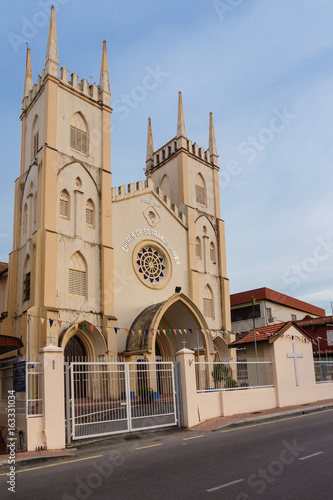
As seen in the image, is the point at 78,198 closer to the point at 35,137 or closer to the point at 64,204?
the point at 64,204

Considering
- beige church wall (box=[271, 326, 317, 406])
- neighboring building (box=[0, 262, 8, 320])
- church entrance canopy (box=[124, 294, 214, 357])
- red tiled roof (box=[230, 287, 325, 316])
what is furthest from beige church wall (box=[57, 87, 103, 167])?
red tiled roof (box=[230, 287, 325, 316])

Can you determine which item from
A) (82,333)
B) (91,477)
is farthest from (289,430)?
(82,333)

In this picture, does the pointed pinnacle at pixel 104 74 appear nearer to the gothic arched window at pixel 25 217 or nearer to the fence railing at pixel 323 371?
the gothic arched window at pixel 25 217

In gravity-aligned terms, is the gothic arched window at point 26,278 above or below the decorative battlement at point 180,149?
below

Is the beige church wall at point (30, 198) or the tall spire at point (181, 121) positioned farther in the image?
the tall spire at point (181, 121)

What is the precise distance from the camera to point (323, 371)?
2122 cm

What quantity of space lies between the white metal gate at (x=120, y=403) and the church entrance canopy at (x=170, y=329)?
242 inches

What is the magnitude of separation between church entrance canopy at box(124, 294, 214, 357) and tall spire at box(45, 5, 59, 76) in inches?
499

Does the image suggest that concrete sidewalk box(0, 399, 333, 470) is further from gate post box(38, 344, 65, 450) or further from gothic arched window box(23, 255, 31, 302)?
gothic arched window box(23, 255, 31, 302)

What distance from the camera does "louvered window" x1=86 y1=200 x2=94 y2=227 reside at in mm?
22328

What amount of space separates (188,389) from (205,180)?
19124 millimetres

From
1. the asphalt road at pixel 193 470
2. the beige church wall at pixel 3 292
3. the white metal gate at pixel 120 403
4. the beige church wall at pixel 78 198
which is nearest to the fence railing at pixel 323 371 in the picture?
the white metal gate at pixel 120 403

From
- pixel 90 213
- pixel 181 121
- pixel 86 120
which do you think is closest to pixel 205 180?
pixel 181 121

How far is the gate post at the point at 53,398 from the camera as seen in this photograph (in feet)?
34.1
